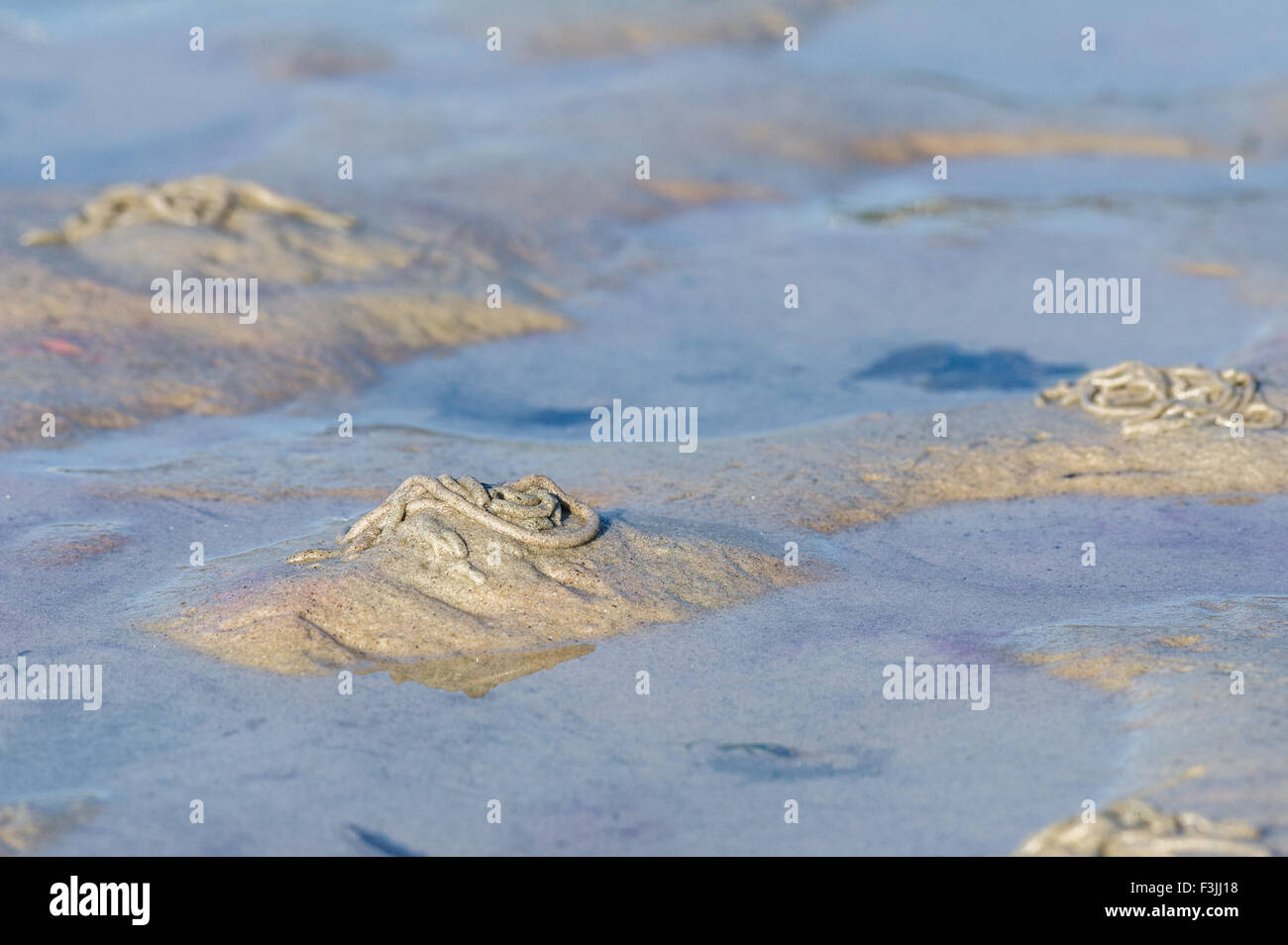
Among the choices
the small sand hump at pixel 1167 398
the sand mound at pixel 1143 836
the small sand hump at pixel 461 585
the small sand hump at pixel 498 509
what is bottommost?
the sand mound at pixel 1143 836

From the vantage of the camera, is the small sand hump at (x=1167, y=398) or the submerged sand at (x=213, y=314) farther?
the submerged sand at (x=213, y=314)

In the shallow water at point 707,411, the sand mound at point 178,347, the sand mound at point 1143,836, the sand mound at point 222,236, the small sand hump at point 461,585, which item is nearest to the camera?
the sand mound at point 1143,836

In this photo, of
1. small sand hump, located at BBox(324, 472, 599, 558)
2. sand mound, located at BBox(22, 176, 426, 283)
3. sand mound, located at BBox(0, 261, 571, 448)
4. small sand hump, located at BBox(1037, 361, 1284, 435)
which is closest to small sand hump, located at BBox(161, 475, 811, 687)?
small sand hump, located at BBox(324, 472, 599, 558)

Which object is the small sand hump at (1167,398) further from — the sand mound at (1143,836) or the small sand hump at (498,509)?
the sand mound at (1143,836)

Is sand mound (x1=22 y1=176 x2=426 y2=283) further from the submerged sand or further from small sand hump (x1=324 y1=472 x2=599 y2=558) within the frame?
small sand hump (x1=324 y1=472 x2=599 y2=558)

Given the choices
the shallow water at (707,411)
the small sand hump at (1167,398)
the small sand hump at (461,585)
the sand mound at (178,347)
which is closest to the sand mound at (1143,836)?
the shallow water at (707,411)
